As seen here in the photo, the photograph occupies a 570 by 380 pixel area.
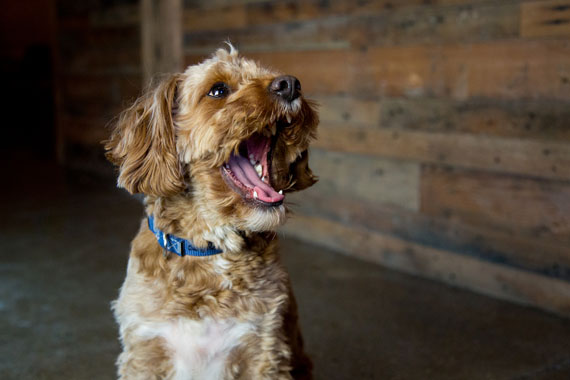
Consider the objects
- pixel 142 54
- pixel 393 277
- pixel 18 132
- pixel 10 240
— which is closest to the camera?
pixel 393 277

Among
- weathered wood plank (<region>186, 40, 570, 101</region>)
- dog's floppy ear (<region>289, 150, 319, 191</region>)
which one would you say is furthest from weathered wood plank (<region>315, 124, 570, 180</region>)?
dog's floppy ear (<region>289, 150, 319, 191</region>)

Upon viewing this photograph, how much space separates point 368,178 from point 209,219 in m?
2.54

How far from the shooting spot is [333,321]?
11.6 feet

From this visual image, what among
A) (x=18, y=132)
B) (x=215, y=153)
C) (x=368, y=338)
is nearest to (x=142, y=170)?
(x=215, y=153)

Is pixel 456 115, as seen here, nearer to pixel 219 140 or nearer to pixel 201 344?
pixel 219 140

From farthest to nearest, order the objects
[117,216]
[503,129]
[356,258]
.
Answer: [117,216] < [356,258] < [503,129]

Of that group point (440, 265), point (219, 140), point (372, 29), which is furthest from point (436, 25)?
point (219, 140)

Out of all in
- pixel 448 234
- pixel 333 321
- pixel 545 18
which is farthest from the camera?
pixel 448 234

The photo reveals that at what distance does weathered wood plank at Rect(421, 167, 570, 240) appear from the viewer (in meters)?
3.47

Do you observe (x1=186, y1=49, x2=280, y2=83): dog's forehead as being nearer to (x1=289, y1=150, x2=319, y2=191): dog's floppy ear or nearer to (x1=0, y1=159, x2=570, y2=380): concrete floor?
(x1=289, y1=150, x2=319, y2=191): dog's floppy ear

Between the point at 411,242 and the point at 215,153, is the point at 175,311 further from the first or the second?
the point at 411,242

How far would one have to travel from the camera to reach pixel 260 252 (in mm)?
2146

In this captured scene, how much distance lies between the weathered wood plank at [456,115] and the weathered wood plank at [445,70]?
0.04m

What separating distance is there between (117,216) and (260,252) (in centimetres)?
380
